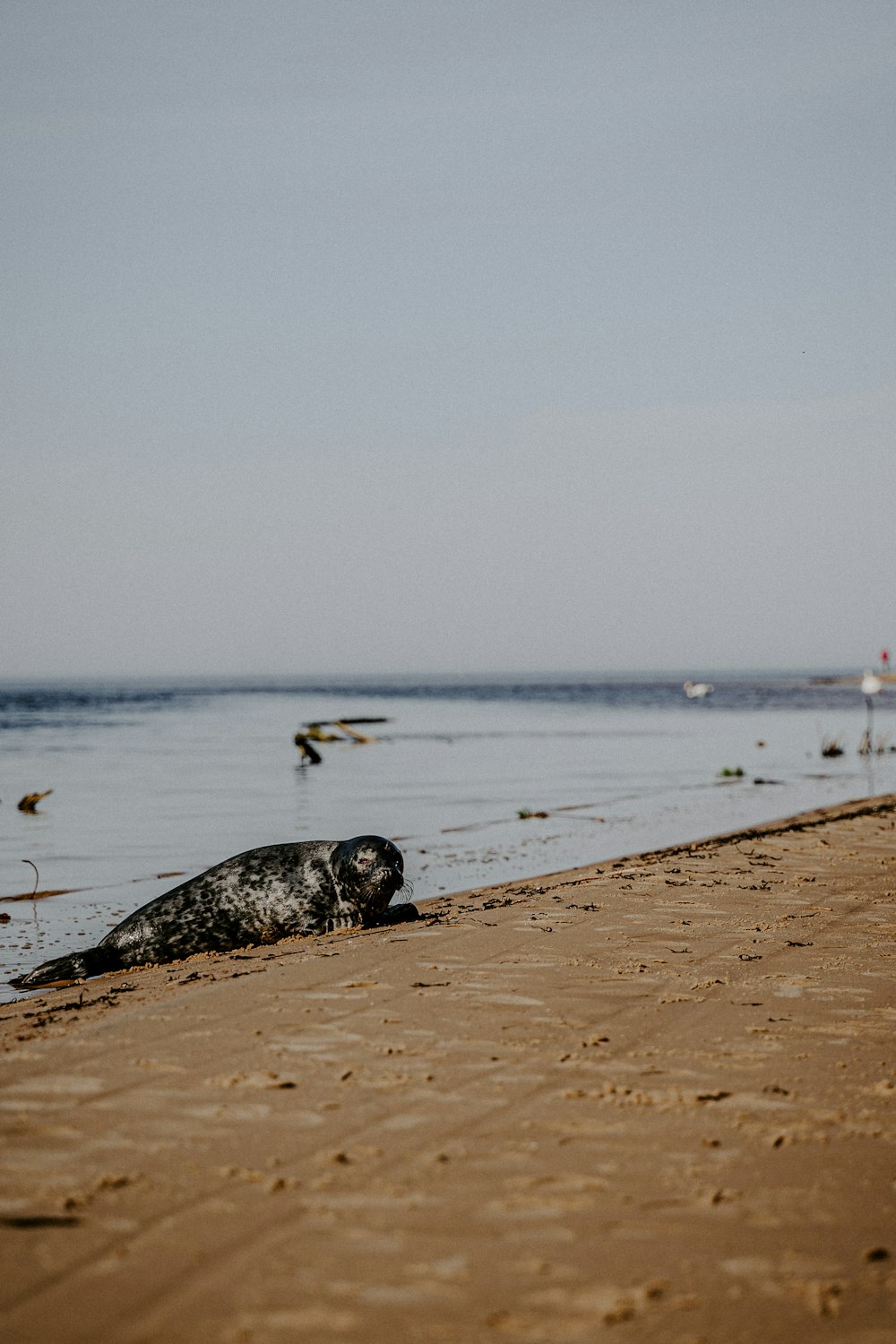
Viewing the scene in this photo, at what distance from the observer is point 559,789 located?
17.4 m

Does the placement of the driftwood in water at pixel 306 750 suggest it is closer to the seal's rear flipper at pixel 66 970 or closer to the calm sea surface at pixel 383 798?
the calm sea surface at pixel 383 798

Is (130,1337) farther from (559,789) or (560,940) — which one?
(559,789)

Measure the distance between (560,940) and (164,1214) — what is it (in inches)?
143

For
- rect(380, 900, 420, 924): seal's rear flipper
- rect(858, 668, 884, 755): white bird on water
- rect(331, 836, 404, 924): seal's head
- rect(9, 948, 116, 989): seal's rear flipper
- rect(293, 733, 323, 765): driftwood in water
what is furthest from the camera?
rect(858, 668, 884, 755): white bird on water

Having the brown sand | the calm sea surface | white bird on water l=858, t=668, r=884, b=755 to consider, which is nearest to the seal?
the calm sea surface

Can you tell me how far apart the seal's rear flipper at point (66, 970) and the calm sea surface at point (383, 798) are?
7.1 inches

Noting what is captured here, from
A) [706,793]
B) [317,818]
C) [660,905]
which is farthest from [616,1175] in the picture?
[706,793]

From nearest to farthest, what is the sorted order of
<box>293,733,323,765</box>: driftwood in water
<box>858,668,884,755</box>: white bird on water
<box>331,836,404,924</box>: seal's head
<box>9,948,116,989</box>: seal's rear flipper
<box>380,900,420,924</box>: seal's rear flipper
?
<box>9,948,116,989</box>: seal's rear flipper
<box>380,900,420,924</box>: seal's rear flipper
<box>331,836,404,924</box>: seal's head
<box>293,733,323,765</box>: driftwood in water
<box>858,668,884,755</box>: white bird on water

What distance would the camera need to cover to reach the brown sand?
8.05ft

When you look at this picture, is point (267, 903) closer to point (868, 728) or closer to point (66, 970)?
point (66, 970)

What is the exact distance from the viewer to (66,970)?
6.55 meters

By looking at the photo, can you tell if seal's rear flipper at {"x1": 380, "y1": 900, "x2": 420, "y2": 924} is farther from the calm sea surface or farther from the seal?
the calm sea surface

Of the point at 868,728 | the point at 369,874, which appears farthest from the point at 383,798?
the point at 868,728

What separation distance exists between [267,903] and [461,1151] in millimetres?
4686
